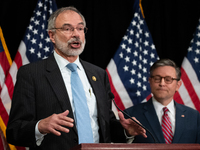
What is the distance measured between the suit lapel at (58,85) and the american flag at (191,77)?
1999mm

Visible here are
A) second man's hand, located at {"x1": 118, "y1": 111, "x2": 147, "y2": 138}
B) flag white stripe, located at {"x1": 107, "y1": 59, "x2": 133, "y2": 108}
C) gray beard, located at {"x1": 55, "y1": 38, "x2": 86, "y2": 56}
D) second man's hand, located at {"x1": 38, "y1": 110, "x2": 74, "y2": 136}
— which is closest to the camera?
second man's hand, located at {"x1": 38, "y1": 110, "x2": 74, "y2": 136}

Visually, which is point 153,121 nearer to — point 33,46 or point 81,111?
point 81,111

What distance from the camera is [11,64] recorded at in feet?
10.7

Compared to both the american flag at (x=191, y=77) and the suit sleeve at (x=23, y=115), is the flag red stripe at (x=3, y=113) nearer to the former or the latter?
the suit sleeve at (x=23, y=115)

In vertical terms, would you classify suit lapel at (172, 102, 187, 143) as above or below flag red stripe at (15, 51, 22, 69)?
below

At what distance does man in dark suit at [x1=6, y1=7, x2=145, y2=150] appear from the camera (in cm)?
182

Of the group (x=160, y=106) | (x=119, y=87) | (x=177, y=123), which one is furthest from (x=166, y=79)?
(x=119, y=87)

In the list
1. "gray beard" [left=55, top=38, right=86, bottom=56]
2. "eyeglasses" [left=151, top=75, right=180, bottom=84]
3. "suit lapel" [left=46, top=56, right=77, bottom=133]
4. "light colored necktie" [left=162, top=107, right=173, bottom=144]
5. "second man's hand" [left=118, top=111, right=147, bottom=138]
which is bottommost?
"light colored necktie" [left=162, top=107, right=173, bottom=144]

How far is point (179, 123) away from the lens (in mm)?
2752

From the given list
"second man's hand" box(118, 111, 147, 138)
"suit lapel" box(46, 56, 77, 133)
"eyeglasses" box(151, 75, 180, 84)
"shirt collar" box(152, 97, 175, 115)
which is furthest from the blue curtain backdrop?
"second man's hand" box(118, 111, 147, 138)

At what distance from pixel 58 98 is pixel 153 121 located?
1.20 m

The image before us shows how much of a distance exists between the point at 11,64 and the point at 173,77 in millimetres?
1763

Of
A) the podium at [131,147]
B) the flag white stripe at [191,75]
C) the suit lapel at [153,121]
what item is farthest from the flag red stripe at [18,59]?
the podium at [131,147]

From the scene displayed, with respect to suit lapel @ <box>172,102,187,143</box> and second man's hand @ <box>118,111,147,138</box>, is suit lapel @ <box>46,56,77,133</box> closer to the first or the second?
second man's hand @ <box>118,111,147,138</box>
